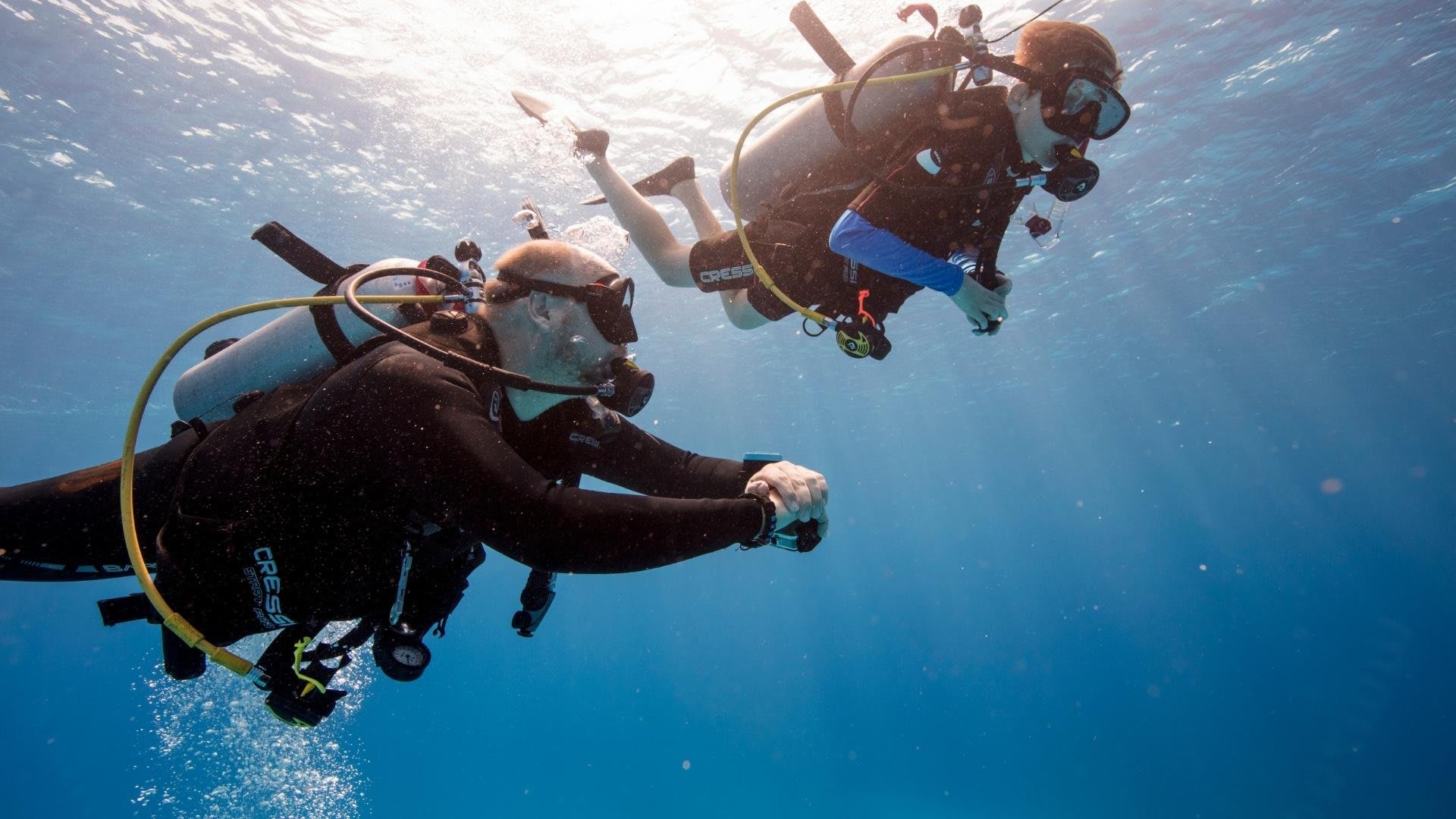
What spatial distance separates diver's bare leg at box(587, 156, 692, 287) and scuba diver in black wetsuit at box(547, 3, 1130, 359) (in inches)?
Answer: 0.8

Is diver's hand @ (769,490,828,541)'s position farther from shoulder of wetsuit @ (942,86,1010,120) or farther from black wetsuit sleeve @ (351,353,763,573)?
shoulder of wetsuit @ (942,86,1010,120)

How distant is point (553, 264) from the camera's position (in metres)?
2.85

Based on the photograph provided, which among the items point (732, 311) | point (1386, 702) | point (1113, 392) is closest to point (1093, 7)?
point (732, 311)

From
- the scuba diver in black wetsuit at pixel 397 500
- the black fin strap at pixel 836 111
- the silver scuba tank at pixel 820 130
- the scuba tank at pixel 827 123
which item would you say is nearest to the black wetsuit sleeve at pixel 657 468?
the scuba diver in black wetsuit at pixel 397 500

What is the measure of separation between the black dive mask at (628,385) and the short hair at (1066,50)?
10.7 feet

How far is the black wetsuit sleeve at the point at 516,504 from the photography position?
1888 mm

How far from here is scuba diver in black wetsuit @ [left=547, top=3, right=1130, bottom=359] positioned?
392 centimetres

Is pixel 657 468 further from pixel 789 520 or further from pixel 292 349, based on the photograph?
pixel 292 349

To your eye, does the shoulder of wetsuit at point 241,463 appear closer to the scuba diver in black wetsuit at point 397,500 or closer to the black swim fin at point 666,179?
the scuba diver in black wetsuit at point 397,500

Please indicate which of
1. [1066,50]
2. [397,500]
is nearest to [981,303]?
[1066,50]

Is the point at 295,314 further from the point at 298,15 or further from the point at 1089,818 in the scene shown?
the point at 1089,818

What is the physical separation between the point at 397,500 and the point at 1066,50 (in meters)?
4.65

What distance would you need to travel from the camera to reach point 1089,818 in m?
28.1

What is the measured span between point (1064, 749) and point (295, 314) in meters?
45.7
